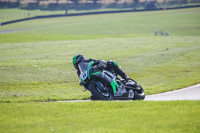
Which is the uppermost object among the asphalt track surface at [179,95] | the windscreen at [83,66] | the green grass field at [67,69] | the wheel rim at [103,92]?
the windscreen at [83,66]

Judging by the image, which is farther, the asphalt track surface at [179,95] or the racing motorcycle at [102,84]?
the asphalt track surface at [179,95]

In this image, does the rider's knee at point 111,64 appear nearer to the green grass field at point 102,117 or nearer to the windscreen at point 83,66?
the windscreen at point 83,66

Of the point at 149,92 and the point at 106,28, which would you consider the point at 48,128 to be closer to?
the point at 149,92

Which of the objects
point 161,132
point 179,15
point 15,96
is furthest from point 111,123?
point 179,15

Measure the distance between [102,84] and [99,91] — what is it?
24cm

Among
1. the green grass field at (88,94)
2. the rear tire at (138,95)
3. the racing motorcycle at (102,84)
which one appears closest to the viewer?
the green grass field at (88,94)

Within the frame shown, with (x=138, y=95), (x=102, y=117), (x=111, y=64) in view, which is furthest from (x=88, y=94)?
(x=102, y=117)

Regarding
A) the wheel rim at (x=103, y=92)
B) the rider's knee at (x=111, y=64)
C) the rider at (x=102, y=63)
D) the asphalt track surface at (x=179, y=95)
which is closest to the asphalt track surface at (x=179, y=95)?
the asphalt track surface at (x=179, y=95)

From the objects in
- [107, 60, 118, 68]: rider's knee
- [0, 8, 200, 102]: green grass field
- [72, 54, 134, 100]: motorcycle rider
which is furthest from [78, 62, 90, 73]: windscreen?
[0, 8, 200, 102]: green grass field

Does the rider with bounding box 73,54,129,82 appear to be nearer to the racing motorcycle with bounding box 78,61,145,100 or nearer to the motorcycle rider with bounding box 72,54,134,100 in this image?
the motorcycle rider with bounding box 72,54,134,100

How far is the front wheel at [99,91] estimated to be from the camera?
38.7 feet

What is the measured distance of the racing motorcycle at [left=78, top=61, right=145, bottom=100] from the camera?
1175cm

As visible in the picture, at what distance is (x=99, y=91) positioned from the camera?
39.2 feet

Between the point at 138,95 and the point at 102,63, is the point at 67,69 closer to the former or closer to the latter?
the point at 138,95
